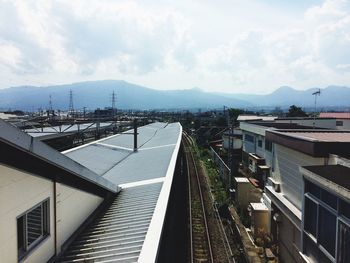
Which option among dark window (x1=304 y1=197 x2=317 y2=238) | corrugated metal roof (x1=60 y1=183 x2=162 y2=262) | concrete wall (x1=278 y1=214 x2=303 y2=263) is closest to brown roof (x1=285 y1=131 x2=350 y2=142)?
dark window (x1=304 y1=197 x2=317 y2=238)

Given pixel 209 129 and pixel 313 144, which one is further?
pixel 209 129

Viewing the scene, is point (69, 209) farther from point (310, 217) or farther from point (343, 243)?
point (310, 217)

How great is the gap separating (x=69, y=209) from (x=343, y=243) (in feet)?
15.0

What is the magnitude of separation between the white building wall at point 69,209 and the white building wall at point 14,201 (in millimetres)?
550

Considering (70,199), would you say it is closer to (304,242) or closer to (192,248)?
(304,242)

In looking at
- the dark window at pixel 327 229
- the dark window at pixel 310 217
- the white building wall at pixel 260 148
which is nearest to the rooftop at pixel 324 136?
the dark window at pixel 310 217

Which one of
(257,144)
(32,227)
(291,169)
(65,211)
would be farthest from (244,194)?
(32,227)

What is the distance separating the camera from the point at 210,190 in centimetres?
2145

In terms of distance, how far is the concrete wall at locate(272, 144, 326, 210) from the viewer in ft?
30.1

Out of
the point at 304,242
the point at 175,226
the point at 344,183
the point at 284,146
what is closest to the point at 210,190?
the point at 175,226

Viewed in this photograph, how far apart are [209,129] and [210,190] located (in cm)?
2499

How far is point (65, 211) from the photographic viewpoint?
16.4 feet

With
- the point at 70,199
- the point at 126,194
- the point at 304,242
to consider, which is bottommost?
the point at 304,242

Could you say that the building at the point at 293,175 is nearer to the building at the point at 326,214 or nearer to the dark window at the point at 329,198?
the building at the point at 326,214
